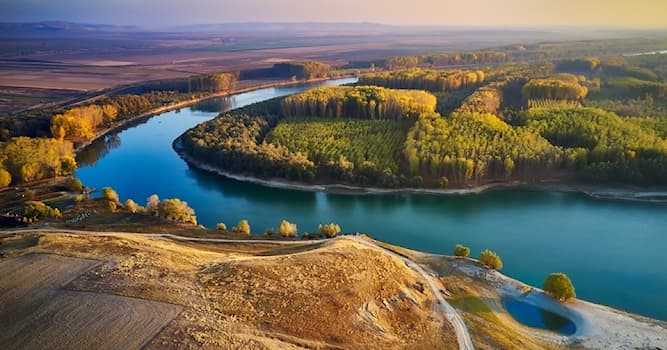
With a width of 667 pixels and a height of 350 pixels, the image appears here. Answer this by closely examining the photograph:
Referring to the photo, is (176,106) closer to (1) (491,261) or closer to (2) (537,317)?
(1) (491,261)

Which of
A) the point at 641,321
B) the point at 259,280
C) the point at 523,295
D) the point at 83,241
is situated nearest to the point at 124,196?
the point at 83,241

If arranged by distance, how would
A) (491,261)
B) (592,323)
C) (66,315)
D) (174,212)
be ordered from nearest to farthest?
(66,315)
(592,323)
(491,261)
(174,212)

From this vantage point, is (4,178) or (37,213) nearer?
(37,213)

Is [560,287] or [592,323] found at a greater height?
[560,287]

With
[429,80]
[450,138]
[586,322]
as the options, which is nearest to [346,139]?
[450,138]

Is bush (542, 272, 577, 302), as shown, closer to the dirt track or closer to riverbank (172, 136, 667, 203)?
the dirt track

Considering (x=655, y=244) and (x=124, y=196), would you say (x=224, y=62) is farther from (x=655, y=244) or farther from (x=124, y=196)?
(x=655, y=244)

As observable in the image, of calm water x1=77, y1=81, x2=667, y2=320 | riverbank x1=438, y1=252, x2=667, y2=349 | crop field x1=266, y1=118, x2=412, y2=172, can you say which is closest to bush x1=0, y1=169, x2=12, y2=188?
calm water x1=77, y1=81, x2=667, y2=320
